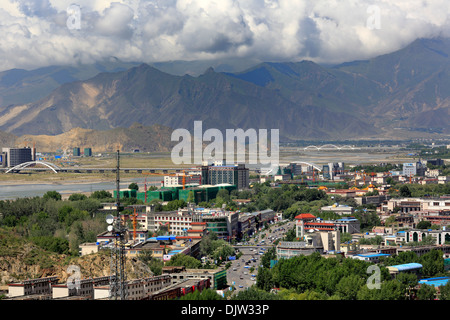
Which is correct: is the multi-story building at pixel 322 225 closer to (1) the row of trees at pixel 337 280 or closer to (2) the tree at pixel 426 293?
(1) the row of trees at pixel 337 280

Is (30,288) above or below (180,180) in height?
below

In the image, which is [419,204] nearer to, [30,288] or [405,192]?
[405,192]

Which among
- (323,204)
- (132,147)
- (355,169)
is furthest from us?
(132,147)

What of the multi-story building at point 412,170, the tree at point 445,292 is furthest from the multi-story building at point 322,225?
the multi-story building at point 412,170

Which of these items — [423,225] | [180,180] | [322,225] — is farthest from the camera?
[180,180]

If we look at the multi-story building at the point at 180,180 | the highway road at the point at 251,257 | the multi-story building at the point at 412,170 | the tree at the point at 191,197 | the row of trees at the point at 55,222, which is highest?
the multi-story building at the point at 412,170

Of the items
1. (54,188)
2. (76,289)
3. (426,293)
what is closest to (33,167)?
(54,188)

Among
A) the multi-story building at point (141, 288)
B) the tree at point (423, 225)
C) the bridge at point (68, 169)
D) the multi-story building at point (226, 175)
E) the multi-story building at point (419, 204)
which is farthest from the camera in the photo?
the bridge at point (68, 169)

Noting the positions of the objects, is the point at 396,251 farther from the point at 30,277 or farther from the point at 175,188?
the point at 175,188

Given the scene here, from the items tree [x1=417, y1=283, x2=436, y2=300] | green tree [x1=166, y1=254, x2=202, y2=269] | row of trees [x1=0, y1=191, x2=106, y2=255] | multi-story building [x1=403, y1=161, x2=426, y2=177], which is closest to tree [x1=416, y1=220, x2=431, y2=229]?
row of trees [x1=0, y1=191, x2=106, y2=255]
